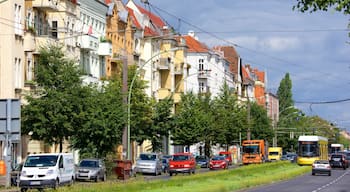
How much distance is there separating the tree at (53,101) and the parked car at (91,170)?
2.16 m

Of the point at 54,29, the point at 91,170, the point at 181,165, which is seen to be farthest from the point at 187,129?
the point at 91,170

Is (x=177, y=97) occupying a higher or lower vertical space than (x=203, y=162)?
higher

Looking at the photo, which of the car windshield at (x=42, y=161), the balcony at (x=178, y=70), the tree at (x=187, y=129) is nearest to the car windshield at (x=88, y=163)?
the car windshield at (x=42, y=161)

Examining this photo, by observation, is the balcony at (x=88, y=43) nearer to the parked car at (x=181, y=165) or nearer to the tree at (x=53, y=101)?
the parked car at (x=181, y=165)

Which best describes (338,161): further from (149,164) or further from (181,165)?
(149,164)

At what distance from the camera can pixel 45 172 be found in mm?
41500

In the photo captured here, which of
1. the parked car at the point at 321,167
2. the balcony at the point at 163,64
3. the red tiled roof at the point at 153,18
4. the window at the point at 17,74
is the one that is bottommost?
the parked car at the point at 321,167

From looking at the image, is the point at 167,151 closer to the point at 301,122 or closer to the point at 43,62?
the point at 43,62

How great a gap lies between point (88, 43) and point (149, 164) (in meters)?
12.4

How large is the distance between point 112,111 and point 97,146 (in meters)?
2.93

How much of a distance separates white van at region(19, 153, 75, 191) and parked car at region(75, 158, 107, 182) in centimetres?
860

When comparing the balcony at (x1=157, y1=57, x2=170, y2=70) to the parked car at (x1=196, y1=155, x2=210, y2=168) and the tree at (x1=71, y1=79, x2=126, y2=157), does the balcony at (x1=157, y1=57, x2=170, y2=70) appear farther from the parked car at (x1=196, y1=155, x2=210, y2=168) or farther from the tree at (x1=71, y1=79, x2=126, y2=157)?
the tree at (x1=71, y1=79, x2=126, y2=157)

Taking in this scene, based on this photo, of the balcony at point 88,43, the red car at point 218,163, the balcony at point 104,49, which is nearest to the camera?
the balcony at point 88,43

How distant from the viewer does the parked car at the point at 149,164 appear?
66.9m
